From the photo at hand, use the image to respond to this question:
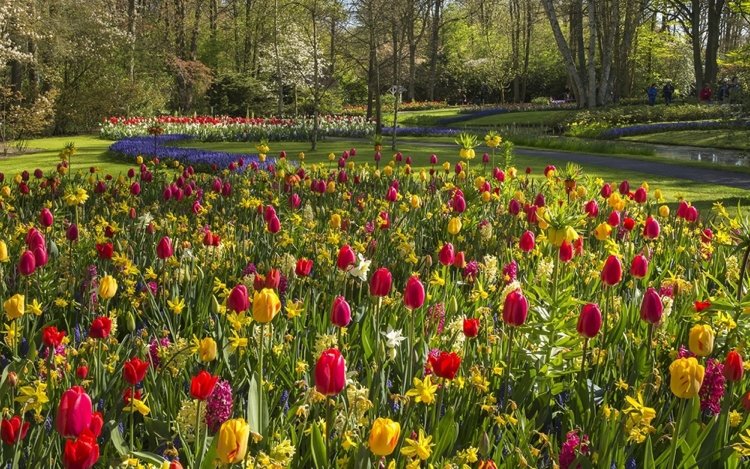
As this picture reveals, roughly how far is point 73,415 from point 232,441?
14.3 inches

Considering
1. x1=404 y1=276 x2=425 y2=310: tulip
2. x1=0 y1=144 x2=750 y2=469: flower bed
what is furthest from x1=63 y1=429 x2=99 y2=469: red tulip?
x1=404 y1=276 x2=425 y2=310: tulip

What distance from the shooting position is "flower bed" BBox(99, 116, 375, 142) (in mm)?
20750

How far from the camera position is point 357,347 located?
267 centimetres

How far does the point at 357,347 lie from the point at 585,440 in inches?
39.0

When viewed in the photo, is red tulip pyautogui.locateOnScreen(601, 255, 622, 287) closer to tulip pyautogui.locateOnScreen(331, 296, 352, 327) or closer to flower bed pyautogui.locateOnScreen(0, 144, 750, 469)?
flower bed pyautogui.locateOnScreen(0, 144, 750, 469)

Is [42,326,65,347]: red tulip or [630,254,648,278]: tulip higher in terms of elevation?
[630,254,648,278]: tulip

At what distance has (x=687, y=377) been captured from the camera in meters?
1.52

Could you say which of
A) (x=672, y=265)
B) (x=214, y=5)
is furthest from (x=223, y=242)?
(x=214, y=5)

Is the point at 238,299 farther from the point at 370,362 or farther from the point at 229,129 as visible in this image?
Answer: the point at 229,129

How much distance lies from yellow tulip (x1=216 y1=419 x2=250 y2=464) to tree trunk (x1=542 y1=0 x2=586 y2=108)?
25892mm

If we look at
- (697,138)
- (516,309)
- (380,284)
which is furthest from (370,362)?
(697,138)

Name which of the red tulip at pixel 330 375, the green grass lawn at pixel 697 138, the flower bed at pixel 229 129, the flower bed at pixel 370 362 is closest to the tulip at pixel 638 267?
the flower bed at pixel 370 362

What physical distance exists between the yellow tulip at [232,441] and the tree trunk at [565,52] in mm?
25892

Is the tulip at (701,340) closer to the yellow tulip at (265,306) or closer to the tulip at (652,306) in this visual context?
the tulip at (652,306)
